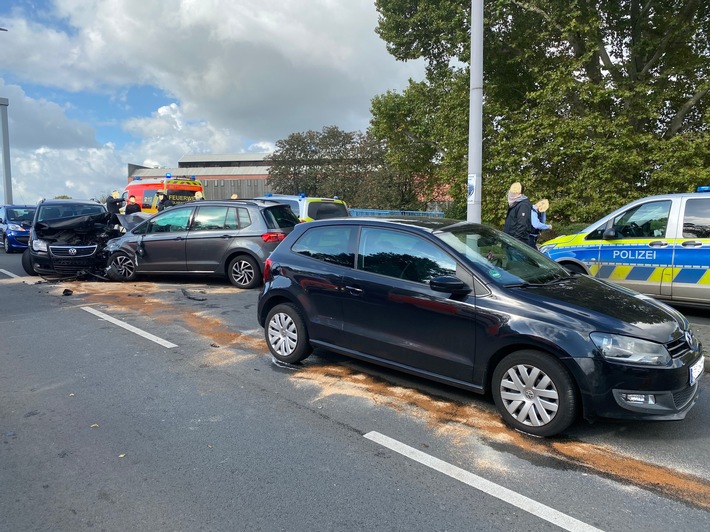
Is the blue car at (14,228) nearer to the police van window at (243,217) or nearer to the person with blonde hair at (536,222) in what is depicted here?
the police van window at (243,217)

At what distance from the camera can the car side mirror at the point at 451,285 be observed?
390 centimetres

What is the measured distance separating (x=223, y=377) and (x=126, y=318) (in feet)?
10.6

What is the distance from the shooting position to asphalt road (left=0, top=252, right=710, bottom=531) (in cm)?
275

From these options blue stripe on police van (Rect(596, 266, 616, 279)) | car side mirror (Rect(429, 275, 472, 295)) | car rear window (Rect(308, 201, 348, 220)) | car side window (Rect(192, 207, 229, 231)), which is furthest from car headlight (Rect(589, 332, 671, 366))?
car rear window (Rect(308, 201, 348, 220))

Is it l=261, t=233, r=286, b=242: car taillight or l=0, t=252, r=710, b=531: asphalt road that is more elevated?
l=261, t=233, r=286, b=242: car taillight

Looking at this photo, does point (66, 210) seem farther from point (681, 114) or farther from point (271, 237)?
point (681, 114)

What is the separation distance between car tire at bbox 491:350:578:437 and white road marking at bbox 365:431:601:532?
737mm

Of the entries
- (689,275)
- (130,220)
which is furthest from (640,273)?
(130,220)

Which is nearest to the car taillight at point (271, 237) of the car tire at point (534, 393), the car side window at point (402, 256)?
the car side window at point (402, 256)

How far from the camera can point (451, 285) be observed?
389 centimetres

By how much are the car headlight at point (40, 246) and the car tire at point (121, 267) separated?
1.35 metres

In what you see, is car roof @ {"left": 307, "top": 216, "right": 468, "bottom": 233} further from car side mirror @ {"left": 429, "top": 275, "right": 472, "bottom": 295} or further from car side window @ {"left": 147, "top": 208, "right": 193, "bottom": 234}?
car side window @ {"left": 147, "top": 208, "right": 193, "bottom": 234}

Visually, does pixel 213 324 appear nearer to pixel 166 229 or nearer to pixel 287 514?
pixel 166 229

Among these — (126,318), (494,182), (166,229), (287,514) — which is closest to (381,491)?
(287,514)
